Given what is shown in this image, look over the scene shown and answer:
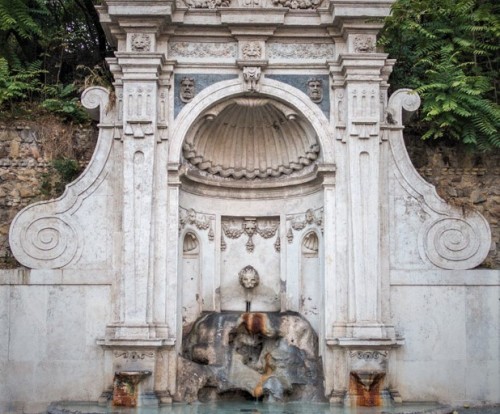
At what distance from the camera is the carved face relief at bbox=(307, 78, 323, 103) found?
1234 cm

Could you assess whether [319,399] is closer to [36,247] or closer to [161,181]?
[161,181]

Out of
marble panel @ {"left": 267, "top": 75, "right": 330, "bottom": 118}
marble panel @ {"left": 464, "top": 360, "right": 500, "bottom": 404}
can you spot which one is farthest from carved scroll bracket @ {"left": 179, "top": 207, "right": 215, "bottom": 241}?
marble panel @ {"left": 464, "top": 360, "right": 500, "bottom": 404}

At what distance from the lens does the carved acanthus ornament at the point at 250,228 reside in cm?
1355

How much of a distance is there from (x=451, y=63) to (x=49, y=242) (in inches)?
297

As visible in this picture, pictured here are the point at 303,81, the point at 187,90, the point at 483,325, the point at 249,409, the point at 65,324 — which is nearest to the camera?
the point at 249,409

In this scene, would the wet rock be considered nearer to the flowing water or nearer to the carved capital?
the flowing water

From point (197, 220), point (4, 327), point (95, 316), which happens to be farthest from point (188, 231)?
point (4, 327)

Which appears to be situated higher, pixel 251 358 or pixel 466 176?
pixel 466 176

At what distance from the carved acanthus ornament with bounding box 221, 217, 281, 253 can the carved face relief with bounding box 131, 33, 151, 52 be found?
3.45 metres

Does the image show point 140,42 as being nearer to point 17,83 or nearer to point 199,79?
point 199,79

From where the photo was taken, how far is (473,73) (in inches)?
533

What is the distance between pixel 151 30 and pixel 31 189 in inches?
141

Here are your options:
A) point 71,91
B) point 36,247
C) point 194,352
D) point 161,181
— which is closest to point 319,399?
point 194,352

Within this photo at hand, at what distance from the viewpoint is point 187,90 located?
12.3 metres
